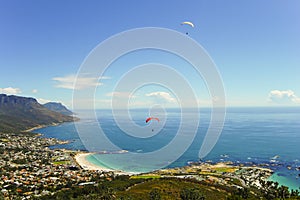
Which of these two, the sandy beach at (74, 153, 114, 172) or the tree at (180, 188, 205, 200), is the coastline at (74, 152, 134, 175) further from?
the tree at (180, 188, 205, 200)

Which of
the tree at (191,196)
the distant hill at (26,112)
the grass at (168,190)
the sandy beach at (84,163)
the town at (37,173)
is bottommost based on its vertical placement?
the sandy beach at (84,163)

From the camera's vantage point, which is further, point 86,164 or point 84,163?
point 84,163

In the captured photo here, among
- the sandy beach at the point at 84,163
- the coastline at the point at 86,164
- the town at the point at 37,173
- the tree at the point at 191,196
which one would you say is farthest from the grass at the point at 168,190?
the sandy beach at the point at 84,163

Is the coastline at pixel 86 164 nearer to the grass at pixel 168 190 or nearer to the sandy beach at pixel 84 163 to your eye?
the sandy beach at pixel 84 163

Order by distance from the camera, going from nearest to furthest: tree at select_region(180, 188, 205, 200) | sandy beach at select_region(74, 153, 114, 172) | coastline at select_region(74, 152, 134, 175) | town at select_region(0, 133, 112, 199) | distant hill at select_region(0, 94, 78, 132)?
tree at select_region(180, 188, 205, 200) → town at select_region(0, 133, 112, 199) → coastline at select_region(74, 152, 134, 175) → sandy beach at select_region(74, 153, 114, 172) → distant hill at select_region(0, 94, 78, 132)

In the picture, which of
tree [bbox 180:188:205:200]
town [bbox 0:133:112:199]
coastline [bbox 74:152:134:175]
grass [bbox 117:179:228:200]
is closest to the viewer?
tree [bbox 180:188:205:200]

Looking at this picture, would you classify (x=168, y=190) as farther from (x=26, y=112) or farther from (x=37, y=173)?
(x=26, y=112)

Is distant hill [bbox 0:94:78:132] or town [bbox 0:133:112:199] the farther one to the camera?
distant hill [bbox 0:94:78:132]

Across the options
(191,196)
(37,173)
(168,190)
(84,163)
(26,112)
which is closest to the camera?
(191,196)

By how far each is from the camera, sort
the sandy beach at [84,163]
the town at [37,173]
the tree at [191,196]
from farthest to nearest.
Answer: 1. the sandy beach at [84,163]
2. the town at [37,173]
3. the tree at [191,196]

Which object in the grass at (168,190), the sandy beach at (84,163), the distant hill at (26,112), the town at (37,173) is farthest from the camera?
the distant hill at (26,112)

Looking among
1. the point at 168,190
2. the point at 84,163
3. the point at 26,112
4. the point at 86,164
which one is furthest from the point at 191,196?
the point at 26,112

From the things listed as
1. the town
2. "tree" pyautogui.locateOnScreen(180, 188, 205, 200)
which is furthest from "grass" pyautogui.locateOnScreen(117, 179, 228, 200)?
the town
